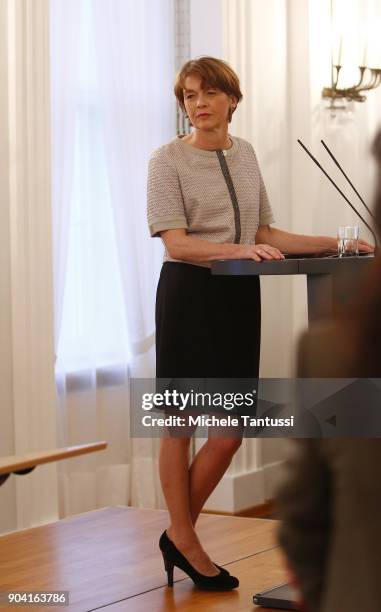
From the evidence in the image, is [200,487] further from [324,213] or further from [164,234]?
[324,213]

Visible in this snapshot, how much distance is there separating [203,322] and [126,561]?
1003 mm

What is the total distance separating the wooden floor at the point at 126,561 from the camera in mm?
3127

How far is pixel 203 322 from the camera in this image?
3094 mm

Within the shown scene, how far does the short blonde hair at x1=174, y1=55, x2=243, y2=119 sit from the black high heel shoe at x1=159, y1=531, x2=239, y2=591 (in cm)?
126

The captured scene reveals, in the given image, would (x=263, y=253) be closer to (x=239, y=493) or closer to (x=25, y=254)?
(x=25, y=254)

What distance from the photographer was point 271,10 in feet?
18.1

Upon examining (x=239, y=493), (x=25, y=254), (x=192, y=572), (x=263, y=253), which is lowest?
(x=239, y=493)

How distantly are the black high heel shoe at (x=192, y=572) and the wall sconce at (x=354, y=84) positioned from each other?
3.10 m

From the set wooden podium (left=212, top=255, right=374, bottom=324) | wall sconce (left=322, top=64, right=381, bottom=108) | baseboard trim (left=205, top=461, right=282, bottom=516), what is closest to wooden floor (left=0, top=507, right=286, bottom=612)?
baseboard trim (left=205, top=461, right=282, bottom=516)

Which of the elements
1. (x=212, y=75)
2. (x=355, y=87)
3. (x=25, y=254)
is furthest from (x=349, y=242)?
(x=355, y=87)

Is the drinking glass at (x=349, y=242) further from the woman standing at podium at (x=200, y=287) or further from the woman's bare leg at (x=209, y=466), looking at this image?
the woman's bare leg at (x=209, y=466)

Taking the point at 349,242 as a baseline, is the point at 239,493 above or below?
below

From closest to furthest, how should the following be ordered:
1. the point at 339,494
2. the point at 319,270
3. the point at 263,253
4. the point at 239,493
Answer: the point at 339,494 → the point at 319,270 → the point at 263,253 → the point at 239,493

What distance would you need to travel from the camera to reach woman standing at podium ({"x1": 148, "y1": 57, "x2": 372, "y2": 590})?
10.1 feet
